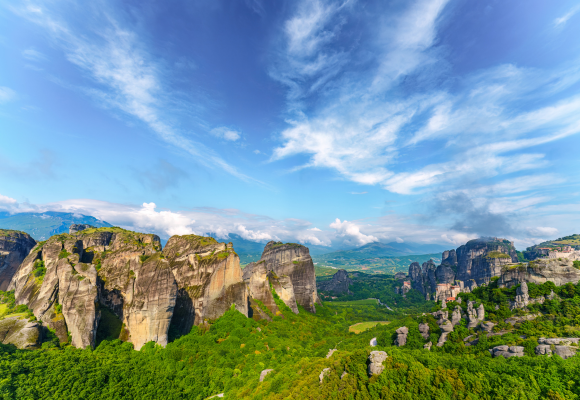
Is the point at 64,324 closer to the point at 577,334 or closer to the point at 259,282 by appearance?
the point at 259,282

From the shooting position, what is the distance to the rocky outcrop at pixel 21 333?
35.9 metres

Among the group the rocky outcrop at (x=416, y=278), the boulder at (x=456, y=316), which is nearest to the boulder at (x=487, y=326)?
the boulder at (x=456, y=316)

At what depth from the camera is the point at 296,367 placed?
137 feet

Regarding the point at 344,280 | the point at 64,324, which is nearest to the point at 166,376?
the point at 64,324

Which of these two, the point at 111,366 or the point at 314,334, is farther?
the point at 314,334

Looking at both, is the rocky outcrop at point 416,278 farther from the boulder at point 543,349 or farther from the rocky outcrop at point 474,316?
the boulder at point 543,349

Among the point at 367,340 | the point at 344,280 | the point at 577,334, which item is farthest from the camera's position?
the point at 344,280

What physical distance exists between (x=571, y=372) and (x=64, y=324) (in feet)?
227

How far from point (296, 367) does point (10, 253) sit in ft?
277

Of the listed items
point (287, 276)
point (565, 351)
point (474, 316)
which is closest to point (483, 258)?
point (474, 316)

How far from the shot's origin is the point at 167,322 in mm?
46500

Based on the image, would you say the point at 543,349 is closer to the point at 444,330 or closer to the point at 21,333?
the point at 444,330

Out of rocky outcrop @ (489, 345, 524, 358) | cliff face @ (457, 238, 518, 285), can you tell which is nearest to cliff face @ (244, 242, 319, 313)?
rocky outcrop @ (489, 345, 524, 358)

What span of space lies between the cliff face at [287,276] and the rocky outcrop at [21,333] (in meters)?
46.3
